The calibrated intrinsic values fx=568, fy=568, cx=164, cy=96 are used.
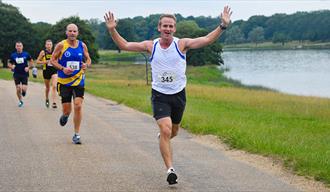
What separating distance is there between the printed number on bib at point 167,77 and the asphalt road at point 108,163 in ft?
4.02

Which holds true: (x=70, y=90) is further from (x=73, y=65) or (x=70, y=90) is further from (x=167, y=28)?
(x=167, y=28)

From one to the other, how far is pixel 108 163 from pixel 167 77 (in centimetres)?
180

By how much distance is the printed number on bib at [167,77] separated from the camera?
6.90 meters

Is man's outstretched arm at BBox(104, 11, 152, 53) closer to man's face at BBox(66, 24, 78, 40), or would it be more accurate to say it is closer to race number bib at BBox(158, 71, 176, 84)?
race number bib at BBox(158, 71, 176, 84)

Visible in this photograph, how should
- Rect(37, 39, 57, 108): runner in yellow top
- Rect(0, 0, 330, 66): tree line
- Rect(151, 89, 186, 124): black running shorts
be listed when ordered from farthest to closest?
1. Rect(0, 0, 330, 66): tree line
2. Rect(37, 39, 57, 108): runner in yellow top
3. Rect(151, 89, 186, 124): black running shorts

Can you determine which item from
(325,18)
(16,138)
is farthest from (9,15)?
(325,18)

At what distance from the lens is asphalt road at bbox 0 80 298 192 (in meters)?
6.71

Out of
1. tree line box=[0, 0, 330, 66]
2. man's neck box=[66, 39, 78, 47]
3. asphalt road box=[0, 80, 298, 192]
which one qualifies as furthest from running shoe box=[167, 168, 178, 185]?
tree line box=[0, 0, 330, 66]

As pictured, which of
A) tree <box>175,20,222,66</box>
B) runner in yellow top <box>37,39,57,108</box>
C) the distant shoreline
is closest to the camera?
runner in yellow top <box>37,39,57,108</box>

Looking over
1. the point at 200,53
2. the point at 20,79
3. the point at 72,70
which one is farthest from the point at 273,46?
the point at 72,70

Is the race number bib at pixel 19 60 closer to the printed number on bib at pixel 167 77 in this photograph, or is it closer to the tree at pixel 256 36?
the printed number on bib at pixel 167 77

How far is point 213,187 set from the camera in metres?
6.69

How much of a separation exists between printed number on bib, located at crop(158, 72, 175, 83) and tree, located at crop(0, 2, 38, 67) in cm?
7309

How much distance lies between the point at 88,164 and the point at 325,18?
176m
